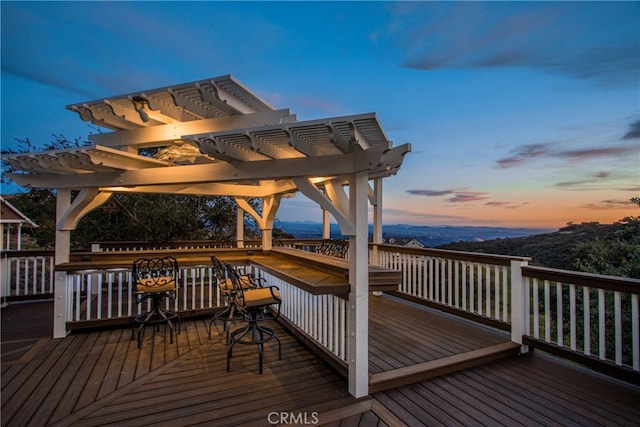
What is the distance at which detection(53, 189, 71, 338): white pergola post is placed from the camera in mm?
4031

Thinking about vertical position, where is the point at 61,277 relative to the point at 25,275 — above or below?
above

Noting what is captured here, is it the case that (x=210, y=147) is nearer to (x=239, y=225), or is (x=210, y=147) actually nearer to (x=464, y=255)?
(x=464, y=255)

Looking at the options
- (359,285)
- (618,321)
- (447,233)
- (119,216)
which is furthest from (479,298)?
(119,216)

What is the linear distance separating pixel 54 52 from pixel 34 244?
20.2ft

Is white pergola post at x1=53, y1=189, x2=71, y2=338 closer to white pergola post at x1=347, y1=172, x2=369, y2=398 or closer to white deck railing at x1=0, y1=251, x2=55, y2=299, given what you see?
white deck railing at x1=0, y1=251, x2=55, y2=299

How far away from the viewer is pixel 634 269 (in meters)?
4.56

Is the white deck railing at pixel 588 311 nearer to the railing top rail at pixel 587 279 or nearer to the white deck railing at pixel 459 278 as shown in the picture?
the railing top rail at pixel 587 279

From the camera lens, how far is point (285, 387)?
2705 mm

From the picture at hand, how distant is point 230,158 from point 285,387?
7.58 ft

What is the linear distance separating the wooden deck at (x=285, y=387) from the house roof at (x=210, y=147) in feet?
6.53

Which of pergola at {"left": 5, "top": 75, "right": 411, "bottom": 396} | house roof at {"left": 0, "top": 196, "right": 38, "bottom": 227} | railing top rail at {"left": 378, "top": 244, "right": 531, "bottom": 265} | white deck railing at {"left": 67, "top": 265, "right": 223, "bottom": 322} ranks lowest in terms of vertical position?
white deck railing at {"left": 67, "top": 265, "right": 223, "bottom": 322}

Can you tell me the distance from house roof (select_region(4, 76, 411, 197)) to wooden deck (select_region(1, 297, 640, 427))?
1.99 meters

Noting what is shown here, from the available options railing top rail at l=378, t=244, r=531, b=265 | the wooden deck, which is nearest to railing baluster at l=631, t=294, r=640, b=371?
the wooden deck

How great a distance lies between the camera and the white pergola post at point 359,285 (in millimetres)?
2580
